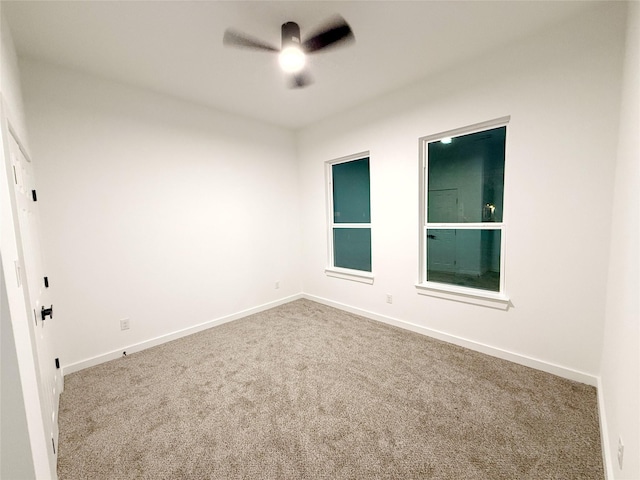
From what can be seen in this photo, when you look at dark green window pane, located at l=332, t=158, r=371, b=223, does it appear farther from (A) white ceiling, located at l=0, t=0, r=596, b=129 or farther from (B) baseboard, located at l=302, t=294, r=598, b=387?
(B) baseboard, located at l=302, t=294, r=598, b=387

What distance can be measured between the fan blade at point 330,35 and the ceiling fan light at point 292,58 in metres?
0.09

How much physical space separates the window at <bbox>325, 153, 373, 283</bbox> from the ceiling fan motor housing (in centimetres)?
183

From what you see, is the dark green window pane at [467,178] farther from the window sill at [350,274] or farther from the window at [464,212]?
the window sill at [350,274]

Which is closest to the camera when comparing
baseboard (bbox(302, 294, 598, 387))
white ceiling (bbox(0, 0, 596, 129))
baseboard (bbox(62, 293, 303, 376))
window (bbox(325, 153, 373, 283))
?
white ceiling (bbox(0, 0, 596, 129))

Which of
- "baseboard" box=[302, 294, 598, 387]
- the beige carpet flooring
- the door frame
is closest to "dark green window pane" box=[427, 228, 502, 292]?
"baseboard" box=[302, 294, 598, 387]

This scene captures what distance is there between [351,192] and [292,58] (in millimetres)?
2239

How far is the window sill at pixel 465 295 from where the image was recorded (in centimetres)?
238

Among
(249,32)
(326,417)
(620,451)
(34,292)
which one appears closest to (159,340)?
(34,292)

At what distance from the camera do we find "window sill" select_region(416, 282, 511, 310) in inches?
93.9

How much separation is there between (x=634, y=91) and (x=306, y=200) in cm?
341

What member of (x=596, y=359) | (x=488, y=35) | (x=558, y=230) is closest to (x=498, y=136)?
(x=488, y=35)

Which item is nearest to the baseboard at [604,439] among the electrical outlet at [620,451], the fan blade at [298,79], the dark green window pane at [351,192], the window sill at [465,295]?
the electrical outlet at [620,451]

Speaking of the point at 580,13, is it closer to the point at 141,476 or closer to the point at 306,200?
the point at 306,200

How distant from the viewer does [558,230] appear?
206 cm
